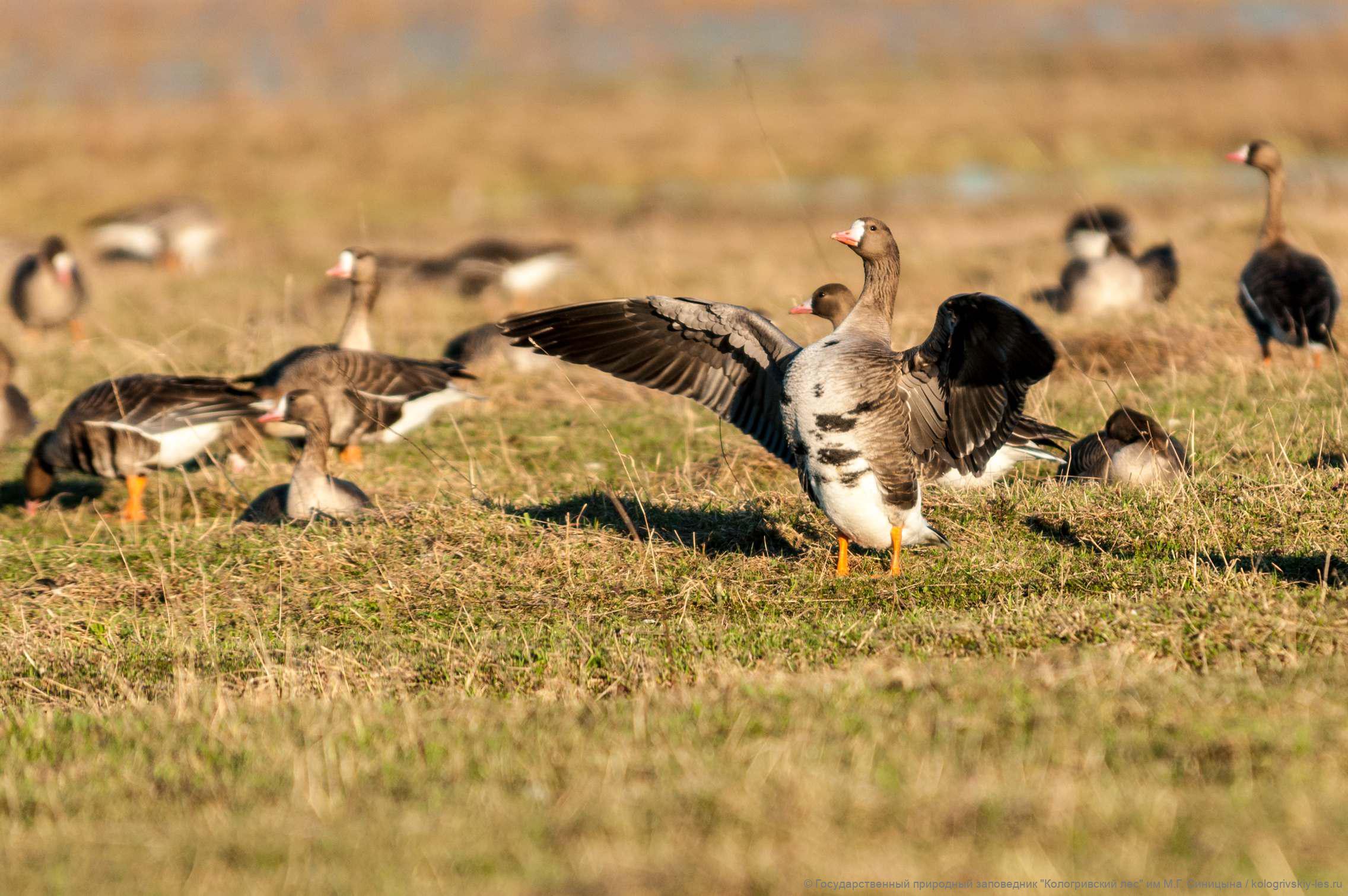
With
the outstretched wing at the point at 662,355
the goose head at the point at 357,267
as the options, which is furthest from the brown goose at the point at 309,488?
the goose head at the point at 357,267

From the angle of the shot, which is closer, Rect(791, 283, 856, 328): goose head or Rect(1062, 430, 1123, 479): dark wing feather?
Rect(1062, 430, 1123, 479): dark wing feather

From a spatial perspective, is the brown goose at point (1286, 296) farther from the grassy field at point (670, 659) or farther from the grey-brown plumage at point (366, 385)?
the grey-brown plumage at point (366, 385)

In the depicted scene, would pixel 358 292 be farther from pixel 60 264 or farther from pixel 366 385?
pixel 60 264

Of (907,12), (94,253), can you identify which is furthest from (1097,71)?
(94,253)

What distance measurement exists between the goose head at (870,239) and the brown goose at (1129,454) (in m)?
2.01

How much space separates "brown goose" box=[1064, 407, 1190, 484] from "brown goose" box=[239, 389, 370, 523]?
181 inches

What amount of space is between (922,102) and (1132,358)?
1241 inches

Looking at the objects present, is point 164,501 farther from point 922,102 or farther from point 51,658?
point 922,102

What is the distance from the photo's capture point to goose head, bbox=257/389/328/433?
949cm

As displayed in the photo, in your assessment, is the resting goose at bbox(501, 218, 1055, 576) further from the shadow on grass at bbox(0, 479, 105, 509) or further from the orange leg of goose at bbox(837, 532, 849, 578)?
the shadow on grass at bbox(0, 479, 105, 509)

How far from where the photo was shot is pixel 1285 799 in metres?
4.01

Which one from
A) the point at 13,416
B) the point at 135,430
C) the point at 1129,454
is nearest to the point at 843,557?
the point at 1129,454

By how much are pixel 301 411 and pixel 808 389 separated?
4.42 metres

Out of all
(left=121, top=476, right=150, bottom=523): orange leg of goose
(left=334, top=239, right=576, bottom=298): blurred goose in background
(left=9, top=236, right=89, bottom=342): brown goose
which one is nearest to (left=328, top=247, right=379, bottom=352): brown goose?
Answer: (left=121, top=476, right=150, bottom=523): orange leg of goose
